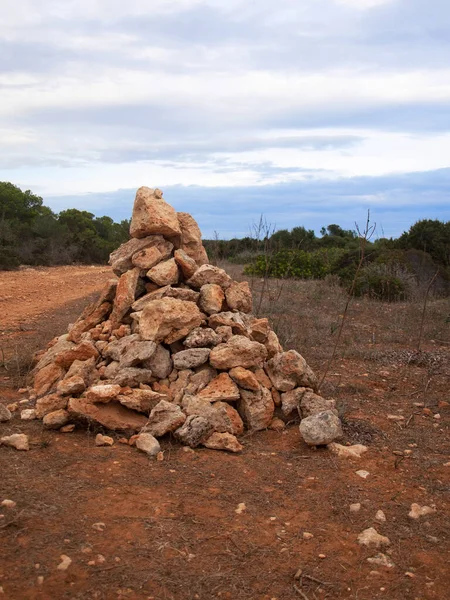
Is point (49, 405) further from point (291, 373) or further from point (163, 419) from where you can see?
point (291, 373)

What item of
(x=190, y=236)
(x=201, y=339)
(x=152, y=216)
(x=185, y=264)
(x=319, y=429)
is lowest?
(x=319, y=429)

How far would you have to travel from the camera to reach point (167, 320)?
5715mm

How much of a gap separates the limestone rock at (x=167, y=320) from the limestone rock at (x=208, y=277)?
23.6 inches

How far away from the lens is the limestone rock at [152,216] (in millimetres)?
6559

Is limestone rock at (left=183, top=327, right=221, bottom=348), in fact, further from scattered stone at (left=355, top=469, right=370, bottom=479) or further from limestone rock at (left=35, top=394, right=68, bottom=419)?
scattered stone at (left=355, top=469, right=370, bottom=479)

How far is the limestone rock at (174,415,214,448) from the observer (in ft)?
16.0

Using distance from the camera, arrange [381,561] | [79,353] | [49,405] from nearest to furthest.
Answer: [381,561] < [49,405] < [79,353]

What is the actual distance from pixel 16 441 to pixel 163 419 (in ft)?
3.73

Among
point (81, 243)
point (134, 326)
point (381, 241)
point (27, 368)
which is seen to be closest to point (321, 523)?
point (134, 326)

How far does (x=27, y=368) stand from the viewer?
22.9ft

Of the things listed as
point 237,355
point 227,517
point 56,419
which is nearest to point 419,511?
point 227,517

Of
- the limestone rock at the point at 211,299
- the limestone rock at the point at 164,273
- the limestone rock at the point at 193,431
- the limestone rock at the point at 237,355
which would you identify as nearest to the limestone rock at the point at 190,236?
the limestone rock at the point at 164,273

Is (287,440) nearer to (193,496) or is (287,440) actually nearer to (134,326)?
(193,496)

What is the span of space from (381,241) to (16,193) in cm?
1454
